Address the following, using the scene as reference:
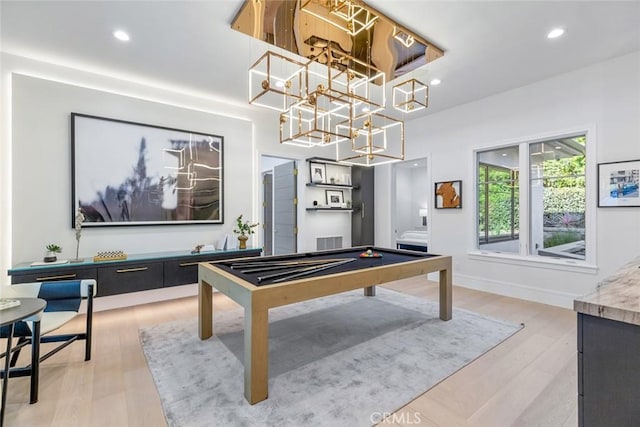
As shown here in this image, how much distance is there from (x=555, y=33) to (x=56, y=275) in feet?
19.0

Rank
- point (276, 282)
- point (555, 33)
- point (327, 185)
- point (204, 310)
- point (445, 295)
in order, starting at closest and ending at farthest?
point (276, 282), point (204, 310), point (555, 33), point (445, 295), point (327, 185)

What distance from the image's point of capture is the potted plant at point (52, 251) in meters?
3.18

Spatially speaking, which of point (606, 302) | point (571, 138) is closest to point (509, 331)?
point (606, 302)

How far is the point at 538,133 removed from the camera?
4.02 metres

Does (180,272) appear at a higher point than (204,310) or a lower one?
higher

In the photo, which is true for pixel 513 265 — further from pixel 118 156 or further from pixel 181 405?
pixel 118 156

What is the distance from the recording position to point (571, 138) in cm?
387

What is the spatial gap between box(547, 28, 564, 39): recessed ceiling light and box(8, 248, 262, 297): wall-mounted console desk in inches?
181

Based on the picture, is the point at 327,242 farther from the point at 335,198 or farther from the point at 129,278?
the point at 129,278

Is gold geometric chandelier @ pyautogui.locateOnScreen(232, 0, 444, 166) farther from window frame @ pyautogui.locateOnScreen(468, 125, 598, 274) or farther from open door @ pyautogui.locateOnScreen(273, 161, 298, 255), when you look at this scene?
open door @ pyautogui.locateOnScreen(273, 161, 298, 255)

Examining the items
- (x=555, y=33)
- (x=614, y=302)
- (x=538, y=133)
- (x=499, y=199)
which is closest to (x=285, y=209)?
(x=499, y=199)

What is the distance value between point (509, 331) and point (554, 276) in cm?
156

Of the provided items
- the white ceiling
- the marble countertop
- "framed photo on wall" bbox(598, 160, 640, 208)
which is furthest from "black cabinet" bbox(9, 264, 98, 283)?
"framed photo on wall" bbox(598, 160, 640, 208)

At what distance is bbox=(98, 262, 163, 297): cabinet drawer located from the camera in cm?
327
